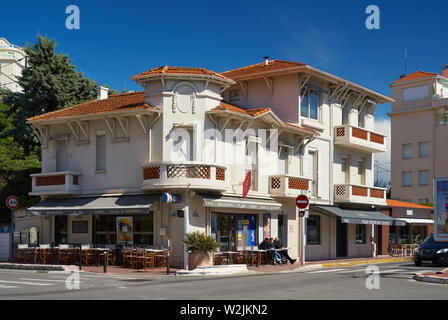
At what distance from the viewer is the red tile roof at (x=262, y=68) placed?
31.5 meters

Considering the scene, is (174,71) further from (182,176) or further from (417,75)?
(417,75)

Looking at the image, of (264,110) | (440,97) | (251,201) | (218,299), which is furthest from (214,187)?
(440,97)

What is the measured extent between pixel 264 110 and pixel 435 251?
9701 mm

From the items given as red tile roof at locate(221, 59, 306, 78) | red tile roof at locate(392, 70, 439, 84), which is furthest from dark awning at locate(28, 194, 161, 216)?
red tile roof at locate(392, 70, 439, 84)

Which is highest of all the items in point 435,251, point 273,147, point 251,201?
point 273,147

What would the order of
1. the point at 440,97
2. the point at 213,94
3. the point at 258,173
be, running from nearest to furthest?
the point at 213,94 → the point at 258,173 → the point at 440,97

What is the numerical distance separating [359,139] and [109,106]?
48.5ft

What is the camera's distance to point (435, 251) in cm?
2636

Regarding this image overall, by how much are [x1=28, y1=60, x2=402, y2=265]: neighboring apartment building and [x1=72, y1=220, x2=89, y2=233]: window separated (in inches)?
1.8

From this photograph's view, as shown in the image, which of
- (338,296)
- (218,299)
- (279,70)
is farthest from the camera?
(279,70)

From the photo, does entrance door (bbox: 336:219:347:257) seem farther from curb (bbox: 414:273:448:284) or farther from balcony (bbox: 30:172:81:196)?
curb (bbox: 414:273:448:284)

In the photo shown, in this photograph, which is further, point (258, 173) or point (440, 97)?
point (440, 97)

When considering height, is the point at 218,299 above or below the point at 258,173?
below
